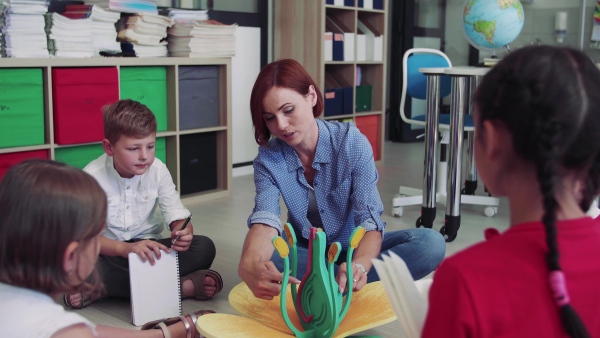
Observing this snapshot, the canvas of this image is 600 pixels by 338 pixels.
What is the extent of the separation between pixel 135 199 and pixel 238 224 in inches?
40.5

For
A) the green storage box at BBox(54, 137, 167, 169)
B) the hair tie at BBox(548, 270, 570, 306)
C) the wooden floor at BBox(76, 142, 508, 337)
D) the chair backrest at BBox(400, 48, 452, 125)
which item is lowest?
the wooden floor at BBox(76, 142, 508, 337)

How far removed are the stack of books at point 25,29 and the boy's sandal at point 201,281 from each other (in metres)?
1.31

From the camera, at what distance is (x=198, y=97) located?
3.65 meters

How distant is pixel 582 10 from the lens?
18.3 feet

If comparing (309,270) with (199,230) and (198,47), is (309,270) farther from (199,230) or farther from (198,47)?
(198,47)

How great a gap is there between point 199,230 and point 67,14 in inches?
44.5

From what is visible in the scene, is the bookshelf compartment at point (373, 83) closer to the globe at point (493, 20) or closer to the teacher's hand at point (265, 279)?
the globe at point (493, 20)

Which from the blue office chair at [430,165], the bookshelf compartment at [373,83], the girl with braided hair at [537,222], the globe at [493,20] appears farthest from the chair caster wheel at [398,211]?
the girl with braided hair at [537,222]

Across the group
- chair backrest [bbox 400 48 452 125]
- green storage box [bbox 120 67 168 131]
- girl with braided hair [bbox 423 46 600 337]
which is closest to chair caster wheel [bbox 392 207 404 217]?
chair backrest [bbox 400 48 452 125]

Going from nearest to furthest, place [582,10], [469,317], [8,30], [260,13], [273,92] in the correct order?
[469,317] < [273,92] < [8,30] < [260,13] < [582,10]

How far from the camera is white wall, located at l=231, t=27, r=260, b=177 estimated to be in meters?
4.36

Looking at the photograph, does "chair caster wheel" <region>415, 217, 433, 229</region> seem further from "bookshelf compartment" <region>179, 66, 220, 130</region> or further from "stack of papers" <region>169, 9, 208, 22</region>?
"stack of papers" <region>169, 9, 208, 22</region>

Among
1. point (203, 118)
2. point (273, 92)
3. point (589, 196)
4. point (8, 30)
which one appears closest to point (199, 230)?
point (203, 118)

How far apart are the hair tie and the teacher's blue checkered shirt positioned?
1192 mm
